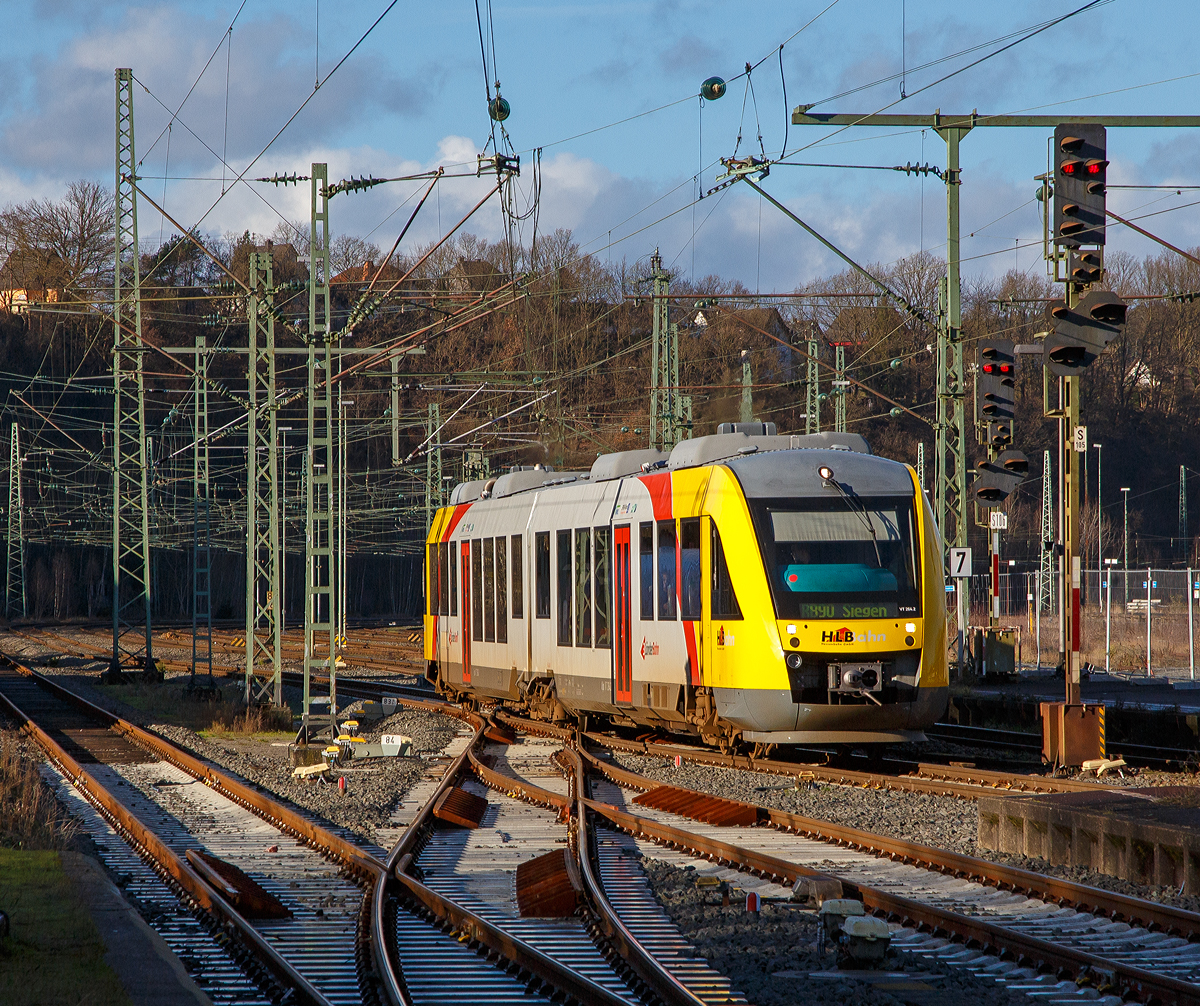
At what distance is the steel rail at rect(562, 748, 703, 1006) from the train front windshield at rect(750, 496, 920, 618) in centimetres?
437

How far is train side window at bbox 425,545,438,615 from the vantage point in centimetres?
2691

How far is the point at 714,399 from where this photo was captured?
66.4 meters

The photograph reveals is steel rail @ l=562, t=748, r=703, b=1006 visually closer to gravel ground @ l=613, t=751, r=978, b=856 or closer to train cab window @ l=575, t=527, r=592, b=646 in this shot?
gravel ground @ l=613, t=751, r=978, b=856

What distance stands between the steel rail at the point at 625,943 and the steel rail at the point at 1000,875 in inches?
70.5

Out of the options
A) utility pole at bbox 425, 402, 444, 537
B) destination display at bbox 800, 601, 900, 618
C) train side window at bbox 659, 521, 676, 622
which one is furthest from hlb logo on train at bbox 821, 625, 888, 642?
utility pole at bbox 425, 402, 444, 537

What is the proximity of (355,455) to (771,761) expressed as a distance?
76388 mm

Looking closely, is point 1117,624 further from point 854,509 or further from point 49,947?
point 49,947

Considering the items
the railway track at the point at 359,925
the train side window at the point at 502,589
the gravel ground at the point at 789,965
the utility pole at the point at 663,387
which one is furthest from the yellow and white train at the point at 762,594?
the utility pole at the point at 663,387

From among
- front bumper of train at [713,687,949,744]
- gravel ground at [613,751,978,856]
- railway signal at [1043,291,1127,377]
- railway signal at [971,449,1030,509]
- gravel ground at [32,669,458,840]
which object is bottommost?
gravel ground at [32,669,458,840]

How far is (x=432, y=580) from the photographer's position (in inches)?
1070

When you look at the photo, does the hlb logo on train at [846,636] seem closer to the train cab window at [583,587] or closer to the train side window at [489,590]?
the train cab window at [583,587]

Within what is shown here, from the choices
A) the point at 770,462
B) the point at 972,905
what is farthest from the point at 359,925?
the point at 770,462

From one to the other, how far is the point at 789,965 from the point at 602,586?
1155cm

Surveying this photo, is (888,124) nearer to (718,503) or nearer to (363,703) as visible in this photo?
(718,503)
